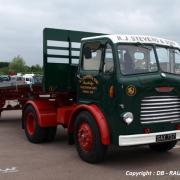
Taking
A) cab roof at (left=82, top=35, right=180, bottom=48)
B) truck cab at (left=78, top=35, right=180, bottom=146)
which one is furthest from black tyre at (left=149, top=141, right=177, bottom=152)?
cab roof at (left=82, top=35, right=180, bottom=48)

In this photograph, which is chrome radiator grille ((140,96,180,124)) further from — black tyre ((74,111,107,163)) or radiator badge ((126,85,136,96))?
black tyre ((74,111,107,163))

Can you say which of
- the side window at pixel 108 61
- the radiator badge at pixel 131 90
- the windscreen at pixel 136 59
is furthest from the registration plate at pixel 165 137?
the side window at pixel 108 61

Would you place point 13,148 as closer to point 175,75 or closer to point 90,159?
point 90,159

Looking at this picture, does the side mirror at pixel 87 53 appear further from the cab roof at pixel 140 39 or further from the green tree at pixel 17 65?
the green tree at pixel 17 65

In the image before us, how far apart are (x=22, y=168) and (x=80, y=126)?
1431mm

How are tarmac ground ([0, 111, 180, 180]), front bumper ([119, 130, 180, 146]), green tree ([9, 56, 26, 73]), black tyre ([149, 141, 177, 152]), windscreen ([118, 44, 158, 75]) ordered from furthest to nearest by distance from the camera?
green tree ([9, 56, 26, 73]) < black tyre ([149, 141, 177, 152]) < windscreen ([118, 44, 158, 75]) < front bumper ([119, 130, 180, 146]) < tarmac ground ([0, 111, 180, 180])

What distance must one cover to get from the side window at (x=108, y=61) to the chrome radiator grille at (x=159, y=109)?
0.87 m

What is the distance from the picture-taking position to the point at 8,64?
10188 cm

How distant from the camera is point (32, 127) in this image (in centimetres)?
1097

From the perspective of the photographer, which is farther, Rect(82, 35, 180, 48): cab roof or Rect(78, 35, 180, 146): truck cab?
Rect(82, 35, 180, 48): cab roof

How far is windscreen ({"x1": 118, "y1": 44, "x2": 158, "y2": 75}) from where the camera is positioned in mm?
8149

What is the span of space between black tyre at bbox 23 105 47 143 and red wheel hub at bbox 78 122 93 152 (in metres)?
2.00

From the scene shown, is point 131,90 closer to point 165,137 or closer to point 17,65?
point 165,137

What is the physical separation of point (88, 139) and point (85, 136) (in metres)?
0.13
